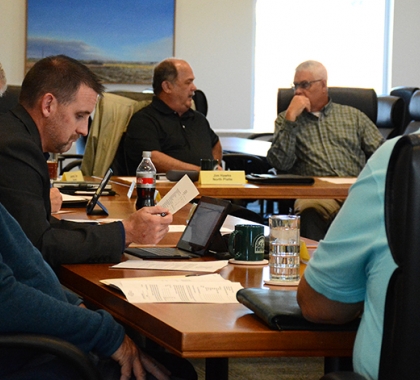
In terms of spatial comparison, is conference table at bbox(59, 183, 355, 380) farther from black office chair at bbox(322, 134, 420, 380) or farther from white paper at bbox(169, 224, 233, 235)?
white paper at bbox(169, 224, 233, 235)

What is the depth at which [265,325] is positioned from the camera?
124 centimetres

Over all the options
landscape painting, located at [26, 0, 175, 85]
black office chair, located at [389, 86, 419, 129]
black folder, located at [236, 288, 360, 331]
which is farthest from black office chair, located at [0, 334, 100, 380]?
landscape painting, located at [26, 0, 175, 85]

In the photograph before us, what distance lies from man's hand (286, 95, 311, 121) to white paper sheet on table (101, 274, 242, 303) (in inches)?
109

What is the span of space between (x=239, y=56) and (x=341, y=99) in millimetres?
3617

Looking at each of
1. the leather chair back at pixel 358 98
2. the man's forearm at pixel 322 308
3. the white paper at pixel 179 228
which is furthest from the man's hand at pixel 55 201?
the leather chair back at pixel 358 98

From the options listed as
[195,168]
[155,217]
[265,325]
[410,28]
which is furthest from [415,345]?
[410,28]

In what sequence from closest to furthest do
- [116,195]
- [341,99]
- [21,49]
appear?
[116,195] → [341,99] → [21,49]

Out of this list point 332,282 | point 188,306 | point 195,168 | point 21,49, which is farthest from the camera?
point 21,49

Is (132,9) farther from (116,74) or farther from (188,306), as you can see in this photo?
(188,306)

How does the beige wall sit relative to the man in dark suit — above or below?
above

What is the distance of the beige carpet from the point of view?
2916 millimetres

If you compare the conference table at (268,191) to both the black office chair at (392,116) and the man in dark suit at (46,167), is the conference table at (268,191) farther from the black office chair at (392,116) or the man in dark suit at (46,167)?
the black office chair at (392,116)

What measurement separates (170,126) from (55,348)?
3217 millimetres

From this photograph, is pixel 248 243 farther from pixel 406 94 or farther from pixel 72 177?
pixel 406 94
